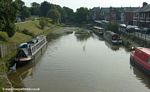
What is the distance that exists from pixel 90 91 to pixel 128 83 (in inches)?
179

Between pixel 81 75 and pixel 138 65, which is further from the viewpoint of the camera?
pixel 138 65

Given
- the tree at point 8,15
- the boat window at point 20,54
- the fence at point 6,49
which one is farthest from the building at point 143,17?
the boat window at point 20,54

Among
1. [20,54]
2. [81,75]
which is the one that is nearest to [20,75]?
[20,54]

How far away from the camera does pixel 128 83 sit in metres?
27.6

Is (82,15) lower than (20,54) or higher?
lower

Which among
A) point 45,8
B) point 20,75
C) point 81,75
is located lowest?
point 81,75

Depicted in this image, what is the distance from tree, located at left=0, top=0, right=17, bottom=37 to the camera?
3808cm

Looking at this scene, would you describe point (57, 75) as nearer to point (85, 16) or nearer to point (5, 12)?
point (5, 12)

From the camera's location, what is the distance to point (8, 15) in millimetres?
40062

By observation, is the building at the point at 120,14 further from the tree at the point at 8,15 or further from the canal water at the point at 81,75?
the canal water at the point at 81,75

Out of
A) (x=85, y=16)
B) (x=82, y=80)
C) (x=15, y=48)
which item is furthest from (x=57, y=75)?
(x=85, y=16)

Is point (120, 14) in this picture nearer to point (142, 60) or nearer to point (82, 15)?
point (82, 15)

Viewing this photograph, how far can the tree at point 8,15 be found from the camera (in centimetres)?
3808

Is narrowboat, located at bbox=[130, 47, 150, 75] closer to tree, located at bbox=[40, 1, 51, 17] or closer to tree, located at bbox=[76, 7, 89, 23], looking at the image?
tree, located at bbox=[76, 7, 89, 23]
